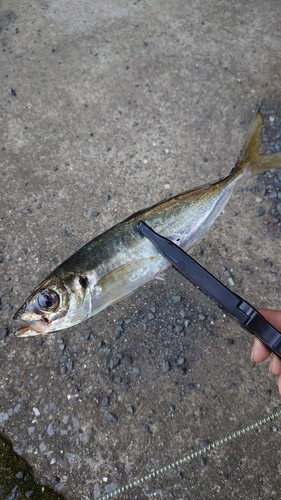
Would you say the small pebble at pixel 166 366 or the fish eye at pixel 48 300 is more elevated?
the fish eye at pixel 48 300

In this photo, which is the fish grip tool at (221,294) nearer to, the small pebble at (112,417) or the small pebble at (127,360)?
the small pebble at (127,360)

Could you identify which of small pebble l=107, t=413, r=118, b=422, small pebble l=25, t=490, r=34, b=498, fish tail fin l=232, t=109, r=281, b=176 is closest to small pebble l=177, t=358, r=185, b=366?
small pebble l=107, t=413, r=118, b=422

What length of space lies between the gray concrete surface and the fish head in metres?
0.88

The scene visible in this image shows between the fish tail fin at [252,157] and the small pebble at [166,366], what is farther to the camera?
the small pebble at [166,366]

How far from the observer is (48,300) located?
1716 mm

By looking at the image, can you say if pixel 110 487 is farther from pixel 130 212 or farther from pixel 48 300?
pixel 130 212

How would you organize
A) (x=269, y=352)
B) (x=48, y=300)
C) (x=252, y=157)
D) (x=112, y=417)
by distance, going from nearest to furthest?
(x=48, y=300) < (x=269, y=352) < (x=252, y=157) < (x=112, y=417)

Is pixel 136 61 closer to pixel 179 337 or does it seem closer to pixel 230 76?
pixel 230 76

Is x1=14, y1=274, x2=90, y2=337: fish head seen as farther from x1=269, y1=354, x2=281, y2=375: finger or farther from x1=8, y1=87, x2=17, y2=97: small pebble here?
x1=8, y1=87, x2=17, y2=97: small pebble

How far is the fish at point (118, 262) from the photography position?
174 cm

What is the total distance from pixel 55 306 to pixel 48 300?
42 mm

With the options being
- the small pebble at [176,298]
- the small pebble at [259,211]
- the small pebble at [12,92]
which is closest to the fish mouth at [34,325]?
the small pebble at [176,298]

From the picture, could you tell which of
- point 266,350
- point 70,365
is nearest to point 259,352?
point 266,350

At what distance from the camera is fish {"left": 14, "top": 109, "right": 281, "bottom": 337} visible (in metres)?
1.74
